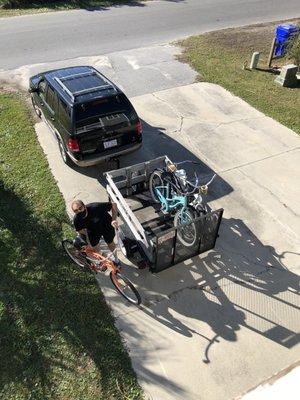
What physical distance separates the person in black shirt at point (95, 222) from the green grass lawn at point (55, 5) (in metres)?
18.1

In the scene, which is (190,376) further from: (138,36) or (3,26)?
(3,26)

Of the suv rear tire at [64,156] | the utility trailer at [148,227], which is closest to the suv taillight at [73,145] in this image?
the suv rear tire at [64,156]

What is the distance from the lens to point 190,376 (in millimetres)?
5711

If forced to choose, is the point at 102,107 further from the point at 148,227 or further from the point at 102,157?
the point at 148,227

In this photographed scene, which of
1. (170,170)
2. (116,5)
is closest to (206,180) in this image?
(170,170)

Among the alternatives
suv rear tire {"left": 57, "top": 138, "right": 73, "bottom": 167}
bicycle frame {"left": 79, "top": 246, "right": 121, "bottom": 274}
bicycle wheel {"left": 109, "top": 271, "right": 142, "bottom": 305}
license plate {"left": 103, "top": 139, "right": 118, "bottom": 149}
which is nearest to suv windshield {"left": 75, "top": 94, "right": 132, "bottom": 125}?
license plate {"left": 103, "top": 139, "right": 118, "bottom": 149}

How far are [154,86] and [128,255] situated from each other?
8217mm

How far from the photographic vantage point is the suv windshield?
843cm

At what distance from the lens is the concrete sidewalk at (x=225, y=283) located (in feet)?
19.1

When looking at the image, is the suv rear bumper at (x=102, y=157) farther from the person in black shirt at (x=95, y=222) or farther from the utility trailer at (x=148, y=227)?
the person in black shirt at (x=95, y=222)

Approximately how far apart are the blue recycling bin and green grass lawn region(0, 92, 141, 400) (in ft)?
39.0

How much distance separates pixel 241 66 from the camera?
50.1 ft

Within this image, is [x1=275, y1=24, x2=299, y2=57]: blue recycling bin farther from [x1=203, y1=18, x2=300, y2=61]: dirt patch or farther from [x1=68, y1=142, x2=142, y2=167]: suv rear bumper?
[x1=68, y1=142, x2=142, y2=167]: suv rear bumper

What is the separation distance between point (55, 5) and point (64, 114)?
52.4ft
